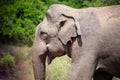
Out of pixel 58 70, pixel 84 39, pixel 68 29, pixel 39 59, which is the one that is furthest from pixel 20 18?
pixel 84 39

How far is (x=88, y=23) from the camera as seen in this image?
4.02m

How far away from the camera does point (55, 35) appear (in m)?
4.24

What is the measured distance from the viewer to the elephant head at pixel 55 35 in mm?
4122

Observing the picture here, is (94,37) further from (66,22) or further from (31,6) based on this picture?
(31,6)

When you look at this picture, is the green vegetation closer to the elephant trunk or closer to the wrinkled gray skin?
the elephant trunk

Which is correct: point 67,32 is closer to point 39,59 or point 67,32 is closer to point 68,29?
point 68,29

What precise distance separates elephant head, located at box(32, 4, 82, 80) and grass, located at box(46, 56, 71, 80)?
2.46 meters

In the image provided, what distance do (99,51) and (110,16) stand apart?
0.39m

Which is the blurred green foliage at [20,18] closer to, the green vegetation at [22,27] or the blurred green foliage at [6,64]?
the green vegetation at [22,27]

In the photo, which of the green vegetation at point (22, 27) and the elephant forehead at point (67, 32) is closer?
the elephant forehead at point (67, 32)

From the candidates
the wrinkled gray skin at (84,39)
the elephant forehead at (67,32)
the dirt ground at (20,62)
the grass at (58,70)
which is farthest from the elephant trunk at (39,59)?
the dirt ground at (20,62)

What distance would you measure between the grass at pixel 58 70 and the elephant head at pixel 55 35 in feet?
8.06

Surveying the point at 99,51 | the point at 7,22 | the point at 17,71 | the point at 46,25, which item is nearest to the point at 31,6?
the point at 7,22

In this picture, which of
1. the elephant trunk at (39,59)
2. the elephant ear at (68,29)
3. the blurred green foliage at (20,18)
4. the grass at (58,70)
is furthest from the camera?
the blurred green foliage at (20,18)
